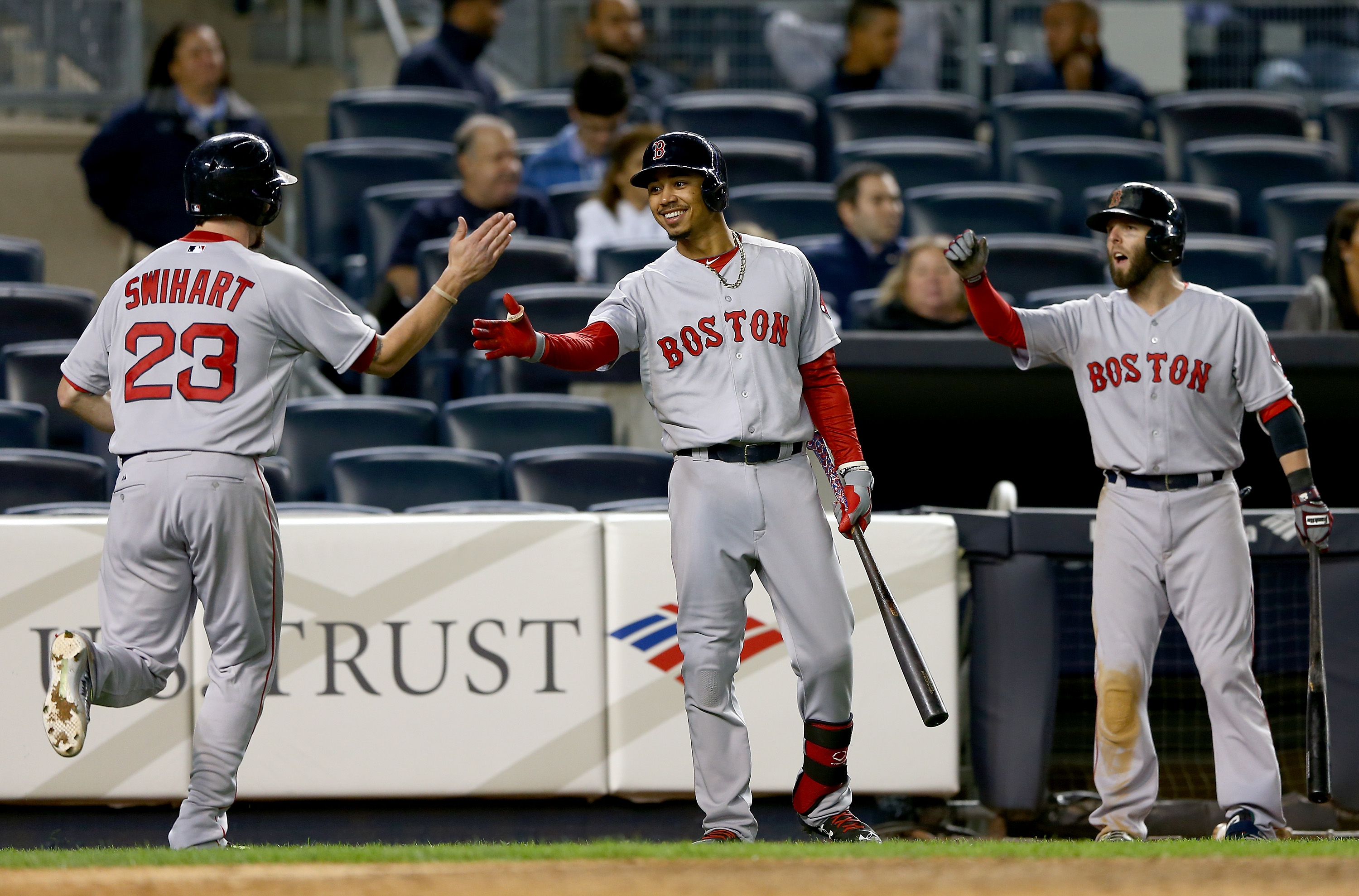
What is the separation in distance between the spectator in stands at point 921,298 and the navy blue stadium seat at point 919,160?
2.34 metres

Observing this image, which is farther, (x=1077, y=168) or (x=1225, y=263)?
(x=1077, y=168)

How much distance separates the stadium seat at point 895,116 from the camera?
912cm

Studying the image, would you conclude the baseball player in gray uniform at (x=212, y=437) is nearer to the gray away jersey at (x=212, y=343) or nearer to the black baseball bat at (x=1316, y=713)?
the gray away jersey at (x=212, y=343)

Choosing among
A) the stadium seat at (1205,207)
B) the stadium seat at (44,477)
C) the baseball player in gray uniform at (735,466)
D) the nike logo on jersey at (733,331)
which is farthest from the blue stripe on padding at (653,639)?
the stadium seat at (1205,207)

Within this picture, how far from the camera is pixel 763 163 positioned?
27.9 ft

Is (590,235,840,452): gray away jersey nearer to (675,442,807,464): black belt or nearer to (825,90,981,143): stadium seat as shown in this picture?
(675,442,807,464): black belt

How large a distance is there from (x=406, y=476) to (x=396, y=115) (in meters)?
3.62

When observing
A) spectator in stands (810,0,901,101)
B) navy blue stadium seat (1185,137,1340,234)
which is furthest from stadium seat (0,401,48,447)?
navy blue stadium seat (1185,137,1340,234)

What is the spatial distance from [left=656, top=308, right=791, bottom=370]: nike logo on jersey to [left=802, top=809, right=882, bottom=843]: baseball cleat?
116 centimetres

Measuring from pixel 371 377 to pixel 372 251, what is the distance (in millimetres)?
713

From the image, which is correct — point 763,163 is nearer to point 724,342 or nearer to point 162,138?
point 162,138

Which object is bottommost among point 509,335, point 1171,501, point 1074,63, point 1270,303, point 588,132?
point 1171,501

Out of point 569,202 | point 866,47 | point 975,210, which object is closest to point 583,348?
point 569,202

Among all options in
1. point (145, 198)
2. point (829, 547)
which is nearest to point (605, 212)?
point (145, 198)
